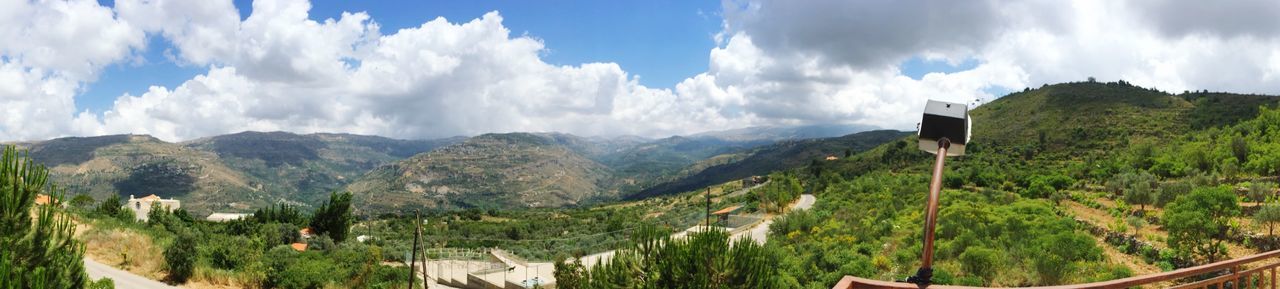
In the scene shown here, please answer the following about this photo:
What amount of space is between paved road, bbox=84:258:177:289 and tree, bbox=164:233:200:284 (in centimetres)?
55

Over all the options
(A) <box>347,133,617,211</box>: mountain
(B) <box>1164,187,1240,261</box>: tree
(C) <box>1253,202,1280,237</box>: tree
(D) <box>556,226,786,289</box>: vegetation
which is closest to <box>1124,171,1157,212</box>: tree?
(B) <box>1164,187,1240,261</box>: tree

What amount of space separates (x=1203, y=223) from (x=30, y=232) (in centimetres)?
2152

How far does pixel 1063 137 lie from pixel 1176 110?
1137 cm

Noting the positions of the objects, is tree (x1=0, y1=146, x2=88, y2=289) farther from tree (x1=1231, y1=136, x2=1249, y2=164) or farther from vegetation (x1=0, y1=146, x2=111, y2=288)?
tree (x1=1231, y1=136, x2=1249, y2=164)

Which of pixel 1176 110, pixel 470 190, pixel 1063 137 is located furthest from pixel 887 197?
pixel 470 190

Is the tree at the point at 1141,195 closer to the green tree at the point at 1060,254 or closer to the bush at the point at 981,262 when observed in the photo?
the green tree at the point at 1060,254

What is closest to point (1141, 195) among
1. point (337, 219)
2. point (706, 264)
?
point (706, 264)

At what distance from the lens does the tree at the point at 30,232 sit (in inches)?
330

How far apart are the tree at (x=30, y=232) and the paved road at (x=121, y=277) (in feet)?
36.1

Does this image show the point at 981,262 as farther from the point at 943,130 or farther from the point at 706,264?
the point at 943,130

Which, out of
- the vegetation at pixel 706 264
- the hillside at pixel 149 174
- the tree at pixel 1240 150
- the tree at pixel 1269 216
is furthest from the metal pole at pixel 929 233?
the hillside at pixel 149 174

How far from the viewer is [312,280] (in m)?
19.7

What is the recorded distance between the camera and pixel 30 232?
343 inches

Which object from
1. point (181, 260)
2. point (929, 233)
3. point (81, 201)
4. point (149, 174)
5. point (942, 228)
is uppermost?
point (929, 233)
